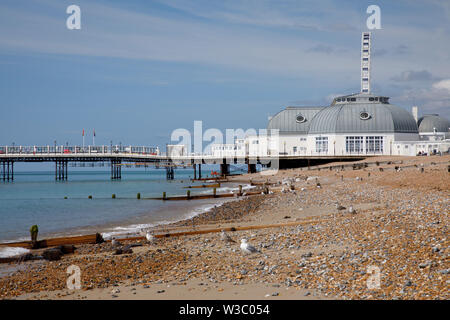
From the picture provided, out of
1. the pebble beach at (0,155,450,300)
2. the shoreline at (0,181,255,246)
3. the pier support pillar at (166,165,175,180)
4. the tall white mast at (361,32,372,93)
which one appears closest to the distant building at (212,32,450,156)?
the tall white mast at (361,32,372,93)

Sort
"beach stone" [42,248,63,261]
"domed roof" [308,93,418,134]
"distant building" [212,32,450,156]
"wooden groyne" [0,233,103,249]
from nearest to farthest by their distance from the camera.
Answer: "beach stone" [42,248,63,261]
"wooden groyne" [0,233,103,249]
"distant building" [212,32,450,156]
"domed roof" [308,93,418,134]

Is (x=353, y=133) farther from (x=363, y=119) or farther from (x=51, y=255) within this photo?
(x=51, y=255)

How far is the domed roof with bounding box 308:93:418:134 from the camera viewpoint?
69.9 meters

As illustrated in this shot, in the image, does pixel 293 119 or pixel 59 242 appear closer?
pixel 59 242

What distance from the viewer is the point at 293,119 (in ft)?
266

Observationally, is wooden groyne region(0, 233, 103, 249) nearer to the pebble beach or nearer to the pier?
the pebble beach

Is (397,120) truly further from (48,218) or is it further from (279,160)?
(48,218)

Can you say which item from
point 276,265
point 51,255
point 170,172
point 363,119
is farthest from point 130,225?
point 170,172

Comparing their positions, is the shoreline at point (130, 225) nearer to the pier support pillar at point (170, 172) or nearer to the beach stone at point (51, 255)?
the beach stone at point (51, 255)

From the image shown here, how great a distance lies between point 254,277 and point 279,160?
216 ft

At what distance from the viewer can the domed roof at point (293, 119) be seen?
80.0 metres

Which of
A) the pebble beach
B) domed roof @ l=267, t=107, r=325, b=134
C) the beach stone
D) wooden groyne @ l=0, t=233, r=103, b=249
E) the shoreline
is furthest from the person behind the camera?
domed roof @ l=267, t=107, r=325, b=134

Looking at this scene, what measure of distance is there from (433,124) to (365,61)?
16.5 meters

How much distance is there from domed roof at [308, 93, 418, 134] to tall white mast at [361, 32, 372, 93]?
14864 millimetres
